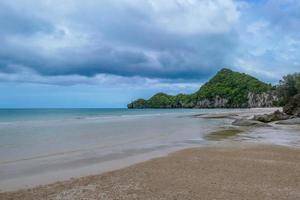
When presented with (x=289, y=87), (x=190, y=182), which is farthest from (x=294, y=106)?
(x=190, y=182)

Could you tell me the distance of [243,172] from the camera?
10602mm

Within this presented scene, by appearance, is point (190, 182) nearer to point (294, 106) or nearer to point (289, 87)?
point (294, 106)

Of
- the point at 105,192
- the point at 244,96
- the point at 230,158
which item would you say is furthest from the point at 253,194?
the point at 244,96

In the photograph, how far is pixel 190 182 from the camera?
9.17 m

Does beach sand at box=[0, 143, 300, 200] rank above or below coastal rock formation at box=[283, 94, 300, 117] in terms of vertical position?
below

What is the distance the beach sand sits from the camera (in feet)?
26.2

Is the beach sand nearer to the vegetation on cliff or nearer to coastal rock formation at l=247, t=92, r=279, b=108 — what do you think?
the vegetation on cliff

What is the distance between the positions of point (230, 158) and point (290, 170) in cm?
300

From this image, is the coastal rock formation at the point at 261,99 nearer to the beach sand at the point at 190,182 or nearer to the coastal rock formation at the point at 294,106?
the coastal rock formation at the point at 294,106

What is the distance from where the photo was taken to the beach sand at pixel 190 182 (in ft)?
26.2

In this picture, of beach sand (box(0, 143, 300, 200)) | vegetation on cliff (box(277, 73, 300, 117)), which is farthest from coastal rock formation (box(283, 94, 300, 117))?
beach sand (box(0, 143, 300, 200))

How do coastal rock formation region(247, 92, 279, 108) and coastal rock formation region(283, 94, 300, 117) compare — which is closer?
coastal rock formation region(283, 94, 300, 117)

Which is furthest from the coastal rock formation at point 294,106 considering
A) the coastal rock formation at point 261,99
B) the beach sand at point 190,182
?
the coastal rock formation at point 261,99

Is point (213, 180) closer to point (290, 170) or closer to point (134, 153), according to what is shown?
point (290, 170)
